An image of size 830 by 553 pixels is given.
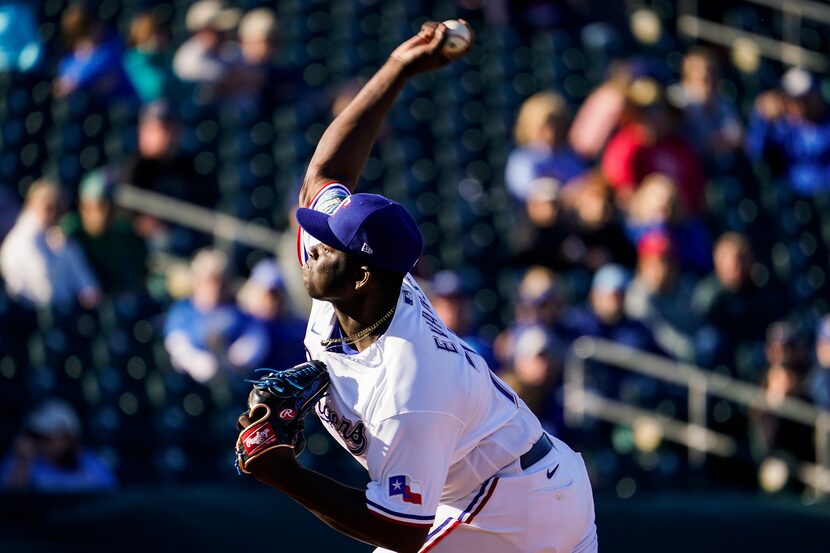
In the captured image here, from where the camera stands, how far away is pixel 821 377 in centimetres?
816

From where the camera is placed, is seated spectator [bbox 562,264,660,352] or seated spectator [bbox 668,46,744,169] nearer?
seated spectator [bbox 562,264,660,352]

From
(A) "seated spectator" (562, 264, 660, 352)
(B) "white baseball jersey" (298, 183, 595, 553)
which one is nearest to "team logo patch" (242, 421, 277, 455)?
(B) "white baseball jersey" (298, 183, 595, 553)

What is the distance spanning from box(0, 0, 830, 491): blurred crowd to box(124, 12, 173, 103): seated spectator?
2 cm

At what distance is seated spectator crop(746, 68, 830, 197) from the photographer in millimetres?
10141

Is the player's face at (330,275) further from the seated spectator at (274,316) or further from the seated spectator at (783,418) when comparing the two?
the seated spectator at (783,418)

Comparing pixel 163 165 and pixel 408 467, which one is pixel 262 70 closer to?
pixel 163 165

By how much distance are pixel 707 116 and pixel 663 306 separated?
2.35 metres

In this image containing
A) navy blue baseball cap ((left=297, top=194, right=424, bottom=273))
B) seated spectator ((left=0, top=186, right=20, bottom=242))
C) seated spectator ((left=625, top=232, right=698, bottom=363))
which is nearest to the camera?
navy blue baseball cap ((left=297, top=194, right=424, bottom=273))

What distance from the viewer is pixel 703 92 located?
995 cm

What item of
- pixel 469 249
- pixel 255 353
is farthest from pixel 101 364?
pixel 469 249

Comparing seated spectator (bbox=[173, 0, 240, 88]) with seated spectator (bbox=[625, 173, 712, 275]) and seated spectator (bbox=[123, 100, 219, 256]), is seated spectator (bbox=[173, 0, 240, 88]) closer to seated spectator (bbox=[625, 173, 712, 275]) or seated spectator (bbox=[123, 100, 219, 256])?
seated spectator (bbox=[123, 100, 219, 256])

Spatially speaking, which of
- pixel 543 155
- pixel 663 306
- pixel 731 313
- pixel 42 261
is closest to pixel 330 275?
pixel 42 261

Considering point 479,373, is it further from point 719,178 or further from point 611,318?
point 719,178

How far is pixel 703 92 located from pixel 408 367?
23.1 feet
